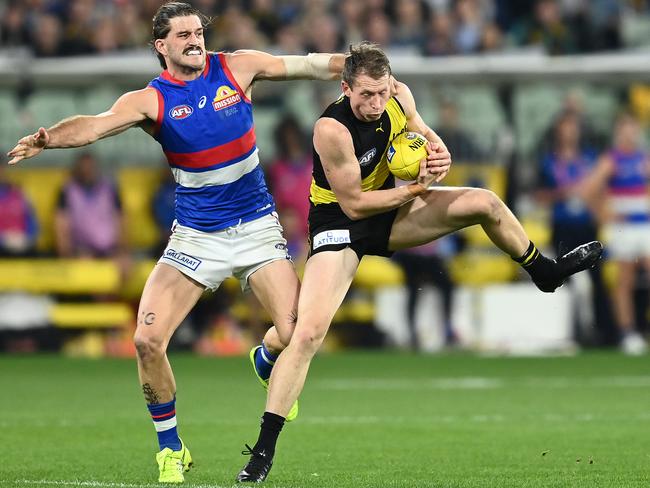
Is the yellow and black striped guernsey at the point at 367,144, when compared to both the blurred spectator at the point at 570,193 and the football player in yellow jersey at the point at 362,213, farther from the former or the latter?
the blurred spectator at the point at 570,193

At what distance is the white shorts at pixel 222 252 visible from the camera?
8.30 m

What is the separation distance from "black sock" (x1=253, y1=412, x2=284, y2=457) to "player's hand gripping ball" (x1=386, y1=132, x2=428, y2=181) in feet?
5.29

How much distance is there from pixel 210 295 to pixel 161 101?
29.0 feet

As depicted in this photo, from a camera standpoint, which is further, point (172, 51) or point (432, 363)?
point (432, 363)

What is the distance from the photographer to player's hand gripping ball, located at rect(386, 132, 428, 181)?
8.20m

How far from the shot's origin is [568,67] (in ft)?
55.0

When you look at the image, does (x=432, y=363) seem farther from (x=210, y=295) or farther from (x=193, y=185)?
(x=193, y=185)

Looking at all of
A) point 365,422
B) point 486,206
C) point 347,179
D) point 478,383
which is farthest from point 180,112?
point 478,383

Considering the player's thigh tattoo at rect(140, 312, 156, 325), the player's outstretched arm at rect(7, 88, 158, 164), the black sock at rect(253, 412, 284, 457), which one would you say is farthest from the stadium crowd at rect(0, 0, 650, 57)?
the black sock at rect(253, 412, 284, 457)

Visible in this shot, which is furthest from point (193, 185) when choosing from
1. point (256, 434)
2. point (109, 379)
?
point (109, 379)

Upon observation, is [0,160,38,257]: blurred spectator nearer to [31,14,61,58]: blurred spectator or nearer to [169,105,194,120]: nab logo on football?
[31,14,61,58]: blurred spectator

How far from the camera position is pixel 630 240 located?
16.4 meters

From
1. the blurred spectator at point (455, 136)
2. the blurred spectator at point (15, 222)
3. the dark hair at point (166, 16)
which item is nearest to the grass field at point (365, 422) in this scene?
the blurred spectator at point (15, 222)

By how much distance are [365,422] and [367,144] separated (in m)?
3.26
